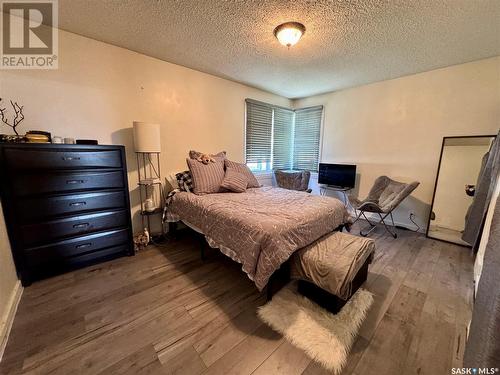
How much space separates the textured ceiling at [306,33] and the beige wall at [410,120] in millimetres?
264

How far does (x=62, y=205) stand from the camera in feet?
Result: 6.35

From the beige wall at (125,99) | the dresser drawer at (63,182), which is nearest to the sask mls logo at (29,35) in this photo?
the beige wall at (125,99)

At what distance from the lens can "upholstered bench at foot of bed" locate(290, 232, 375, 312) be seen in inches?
58.7

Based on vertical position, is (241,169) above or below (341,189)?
above

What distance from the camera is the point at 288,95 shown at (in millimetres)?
4344

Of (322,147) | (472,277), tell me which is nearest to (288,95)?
(322,147)

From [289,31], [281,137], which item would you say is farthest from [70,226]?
[281,137]

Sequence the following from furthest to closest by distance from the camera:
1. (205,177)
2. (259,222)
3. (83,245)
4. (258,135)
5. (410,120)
A: (258,135) → (410,120) → (205,177) → (83,245) → (259,222)

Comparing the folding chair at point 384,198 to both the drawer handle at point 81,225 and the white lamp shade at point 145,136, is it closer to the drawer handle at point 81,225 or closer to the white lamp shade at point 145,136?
the white lamp shade at point 145,136

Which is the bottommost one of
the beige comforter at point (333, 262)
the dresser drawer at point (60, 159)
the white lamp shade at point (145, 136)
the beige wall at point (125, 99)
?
the beige comforter at point (333, 262)

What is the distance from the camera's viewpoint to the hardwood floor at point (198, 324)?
1211 mm

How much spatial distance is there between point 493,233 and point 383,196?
2764mm

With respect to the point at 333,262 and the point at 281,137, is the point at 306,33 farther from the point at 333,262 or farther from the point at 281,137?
the point at 281,137

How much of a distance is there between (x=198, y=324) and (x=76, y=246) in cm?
154
